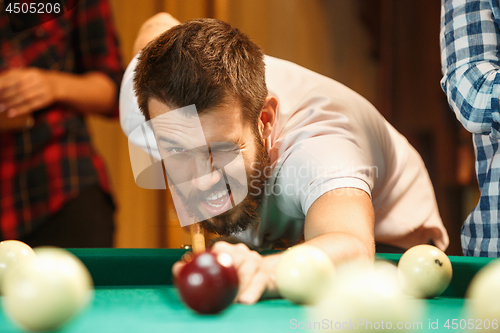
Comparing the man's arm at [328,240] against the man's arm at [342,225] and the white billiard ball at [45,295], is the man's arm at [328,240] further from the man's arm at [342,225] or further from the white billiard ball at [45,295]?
the white billiard ball at [45,295]

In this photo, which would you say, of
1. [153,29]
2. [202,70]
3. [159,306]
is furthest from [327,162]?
[153,29]

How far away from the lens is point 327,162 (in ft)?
4.49

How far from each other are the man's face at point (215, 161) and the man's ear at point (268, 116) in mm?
56

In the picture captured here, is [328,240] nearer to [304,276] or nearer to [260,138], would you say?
[304,276]

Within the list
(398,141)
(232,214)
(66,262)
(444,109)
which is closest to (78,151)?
(232,214)

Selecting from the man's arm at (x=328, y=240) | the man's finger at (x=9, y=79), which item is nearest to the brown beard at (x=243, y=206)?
the man's arm at (x=328, y=240)

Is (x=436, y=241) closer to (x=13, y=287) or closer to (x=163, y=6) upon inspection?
(x=13, y=287)

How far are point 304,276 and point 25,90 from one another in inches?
72.3

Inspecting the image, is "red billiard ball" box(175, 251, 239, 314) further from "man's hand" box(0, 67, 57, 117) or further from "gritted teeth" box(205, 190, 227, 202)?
"man's hand" box(0, 67, 57, 117)

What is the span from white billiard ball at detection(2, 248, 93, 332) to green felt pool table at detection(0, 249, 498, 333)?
0.03 meters

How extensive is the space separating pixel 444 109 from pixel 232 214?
3249 mm

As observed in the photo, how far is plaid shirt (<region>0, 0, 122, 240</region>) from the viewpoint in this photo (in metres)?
2.33

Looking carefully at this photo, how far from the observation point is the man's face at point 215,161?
1433 millimetres

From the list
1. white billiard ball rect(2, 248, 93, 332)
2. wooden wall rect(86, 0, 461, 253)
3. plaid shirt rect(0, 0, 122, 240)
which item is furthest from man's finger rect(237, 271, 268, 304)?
wooden wall rect(86, 0, 461, 253)
